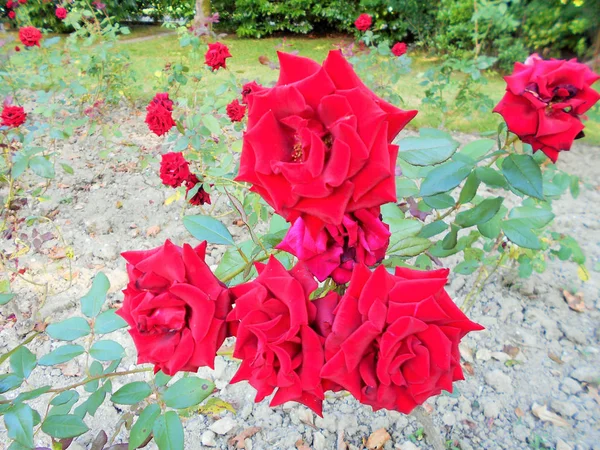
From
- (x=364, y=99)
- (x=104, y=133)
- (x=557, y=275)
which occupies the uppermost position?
(x=364, y=99)

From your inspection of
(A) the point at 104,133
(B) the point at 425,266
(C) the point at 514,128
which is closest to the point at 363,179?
(C) the point at 514,128

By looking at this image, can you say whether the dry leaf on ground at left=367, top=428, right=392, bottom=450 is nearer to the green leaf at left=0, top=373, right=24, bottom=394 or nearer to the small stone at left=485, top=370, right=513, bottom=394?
the small stone at left=485, top=370, right=513, bottom=394

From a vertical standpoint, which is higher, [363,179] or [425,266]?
[363,179]

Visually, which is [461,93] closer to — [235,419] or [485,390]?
[485,390]

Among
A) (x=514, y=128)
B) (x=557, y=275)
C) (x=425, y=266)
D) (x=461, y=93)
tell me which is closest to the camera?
(x=514, y=128)

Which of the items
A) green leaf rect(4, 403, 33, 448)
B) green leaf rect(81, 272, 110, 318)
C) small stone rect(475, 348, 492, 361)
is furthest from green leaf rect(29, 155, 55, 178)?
small stone rect(475, 348, 492, 361)

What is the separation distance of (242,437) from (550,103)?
4.52 ft

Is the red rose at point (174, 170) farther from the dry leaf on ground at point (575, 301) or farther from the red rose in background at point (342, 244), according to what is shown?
the dry leaf on ground at point (575, 301)

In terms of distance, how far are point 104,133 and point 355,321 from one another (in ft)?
9.98

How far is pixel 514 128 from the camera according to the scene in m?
0.73

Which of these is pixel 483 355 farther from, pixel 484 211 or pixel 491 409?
pixel 484 211

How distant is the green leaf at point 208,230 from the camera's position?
98 cm

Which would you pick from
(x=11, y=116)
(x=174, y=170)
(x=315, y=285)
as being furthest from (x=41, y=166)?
(x=315, y=285)

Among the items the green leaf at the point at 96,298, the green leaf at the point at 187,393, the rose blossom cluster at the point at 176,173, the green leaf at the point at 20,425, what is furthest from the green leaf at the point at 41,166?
the green leaf at the point at 187,393
